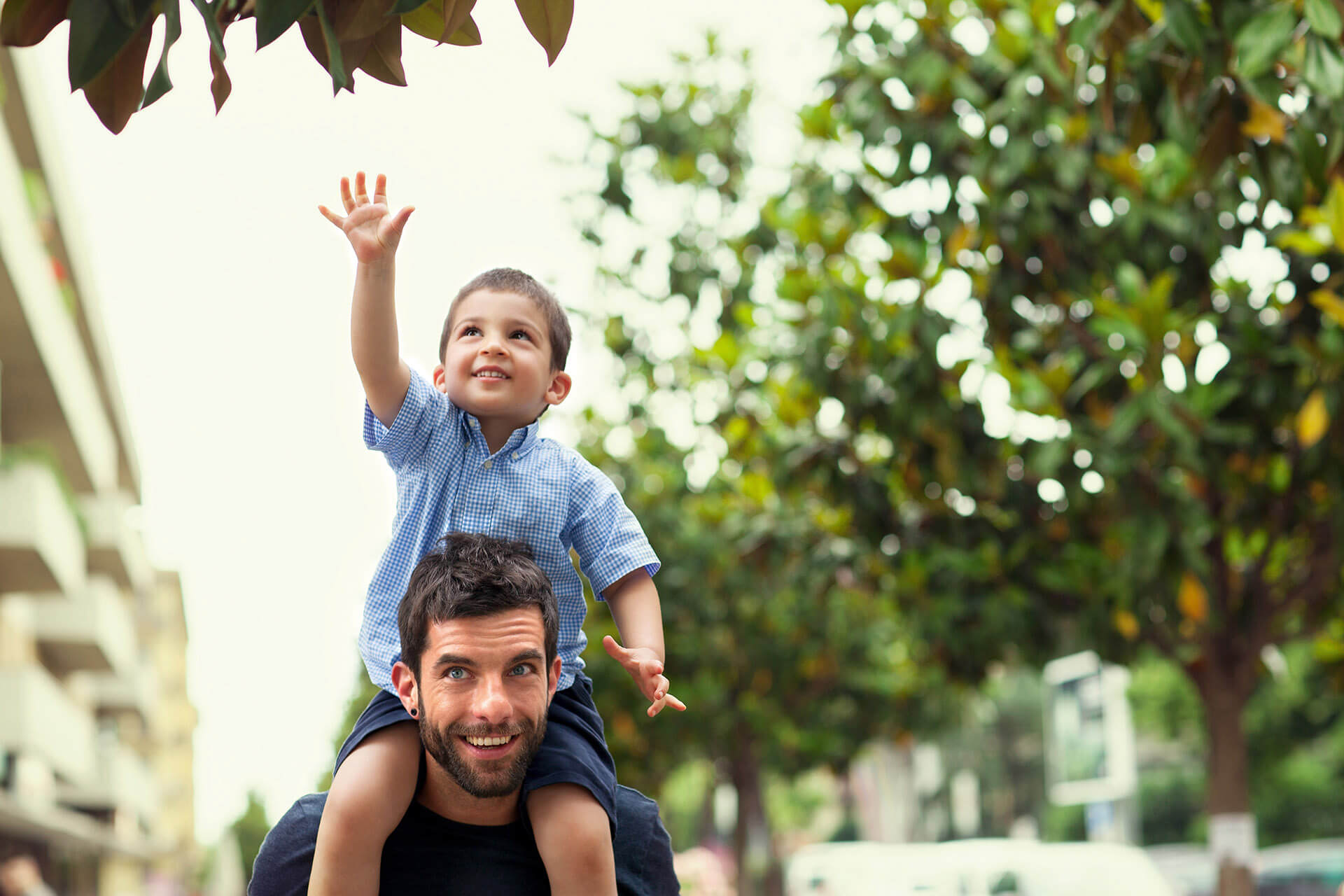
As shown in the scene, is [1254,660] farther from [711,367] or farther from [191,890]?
[191,890]

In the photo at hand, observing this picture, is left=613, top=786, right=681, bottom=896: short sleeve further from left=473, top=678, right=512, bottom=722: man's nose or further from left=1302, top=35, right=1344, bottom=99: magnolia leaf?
left=1302, top=35, right=1344, bottom=99: magnolia leaf

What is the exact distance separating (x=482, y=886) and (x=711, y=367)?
29.9ft

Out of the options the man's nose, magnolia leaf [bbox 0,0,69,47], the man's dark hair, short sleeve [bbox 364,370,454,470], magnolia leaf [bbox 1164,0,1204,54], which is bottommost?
the man's nose

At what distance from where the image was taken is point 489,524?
2371mm

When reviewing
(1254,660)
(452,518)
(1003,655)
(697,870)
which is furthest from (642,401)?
(452,518)

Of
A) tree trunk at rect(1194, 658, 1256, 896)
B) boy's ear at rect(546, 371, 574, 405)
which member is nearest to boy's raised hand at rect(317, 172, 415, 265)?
boy's ear at rect(546, 371, 574, 405)

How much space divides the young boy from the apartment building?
1497cm

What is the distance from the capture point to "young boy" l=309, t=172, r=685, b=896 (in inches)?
85.1

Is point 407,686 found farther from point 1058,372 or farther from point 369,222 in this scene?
point 1058,372

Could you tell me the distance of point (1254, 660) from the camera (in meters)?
8.80

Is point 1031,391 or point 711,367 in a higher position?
point 711,367

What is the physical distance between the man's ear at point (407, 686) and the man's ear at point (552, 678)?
187 millimetres

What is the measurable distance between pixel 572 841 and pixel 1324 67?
10.2 ft

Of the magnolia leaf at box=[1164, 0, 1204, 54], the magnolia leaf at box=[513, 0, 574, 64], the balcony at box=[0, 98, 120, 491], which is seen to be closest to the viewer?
the magnolia leaf at box=[513, 0, 574, 64]
